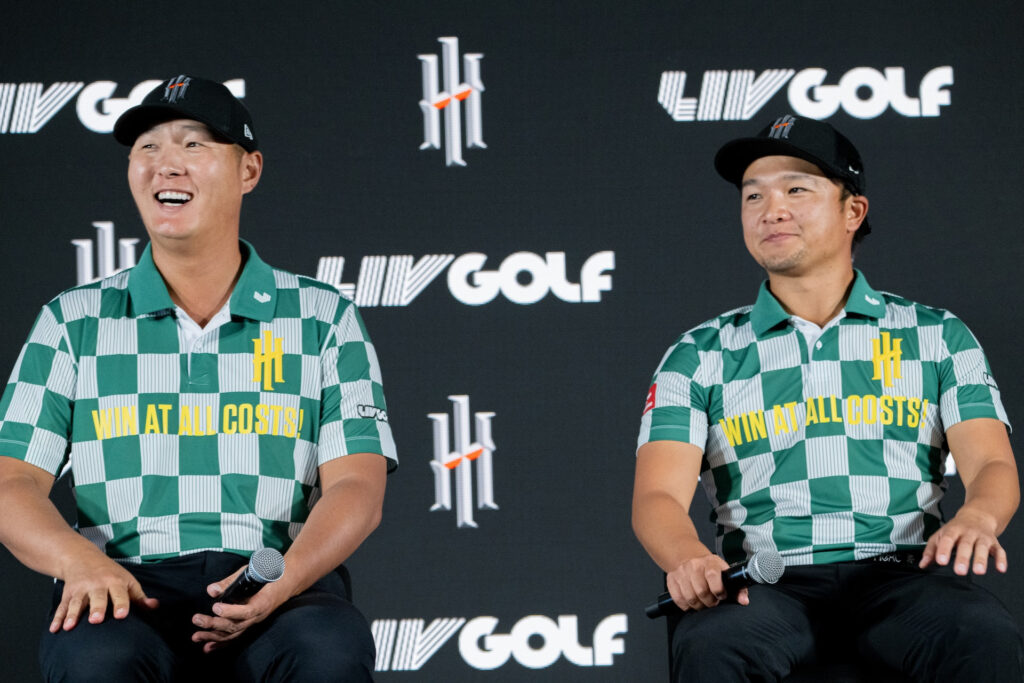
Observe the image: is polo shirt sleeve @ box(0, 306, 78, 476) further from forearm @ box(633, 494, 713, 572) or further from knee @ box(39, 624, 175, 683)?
forearm @ box(633, 494, 713, 572)

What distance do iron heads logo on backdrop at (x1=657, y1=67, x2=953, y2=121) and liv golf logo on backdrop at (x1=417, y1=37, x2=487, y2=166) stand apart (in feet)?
1.56

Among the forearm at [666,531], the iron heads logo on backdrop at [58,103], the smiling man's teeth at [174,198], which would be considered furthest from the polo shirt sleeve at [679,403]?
the iron heads logo on backdrop at [58,103]

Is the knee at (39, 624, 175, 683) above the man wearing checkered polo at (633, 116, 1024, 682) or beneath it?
beneath

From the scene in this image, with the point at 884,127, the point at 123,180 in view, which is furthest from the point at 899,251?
the point at 123,180

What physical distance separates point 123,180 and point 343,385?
120cm

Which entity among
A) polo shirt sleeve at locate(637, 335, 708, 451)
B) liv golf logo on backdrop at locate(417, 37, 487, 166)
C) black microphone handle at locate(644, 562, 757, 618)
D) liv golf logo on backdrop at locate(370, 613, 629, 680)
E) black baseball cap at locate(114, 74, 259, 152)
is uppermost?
liv golf logo on backdrop at locate(417, 37, 487, 166)

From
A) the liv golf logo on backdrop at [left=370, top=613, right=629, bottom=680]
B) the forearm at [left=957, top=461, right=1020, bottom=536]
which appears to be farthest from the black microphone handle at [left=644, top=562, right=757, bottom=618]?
the liv golf logo on backdrop at [left=370, top=613, right=629, bottom=680]

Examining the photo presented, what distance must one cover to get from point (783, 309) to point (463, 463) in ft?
3.12

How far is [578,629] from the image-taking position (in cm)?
274

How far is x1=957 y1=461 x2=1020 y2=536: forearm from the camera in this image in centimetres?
185

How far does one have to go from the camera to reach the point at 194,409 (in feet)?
6.22

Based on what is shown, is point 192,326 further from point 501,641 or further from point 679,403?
point 501,641

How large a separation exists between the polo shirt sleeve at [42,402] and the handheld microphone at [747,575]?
1021 millimetres

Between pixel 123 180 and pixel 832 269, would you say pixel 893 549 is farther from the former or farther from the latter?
pixel 123 180
